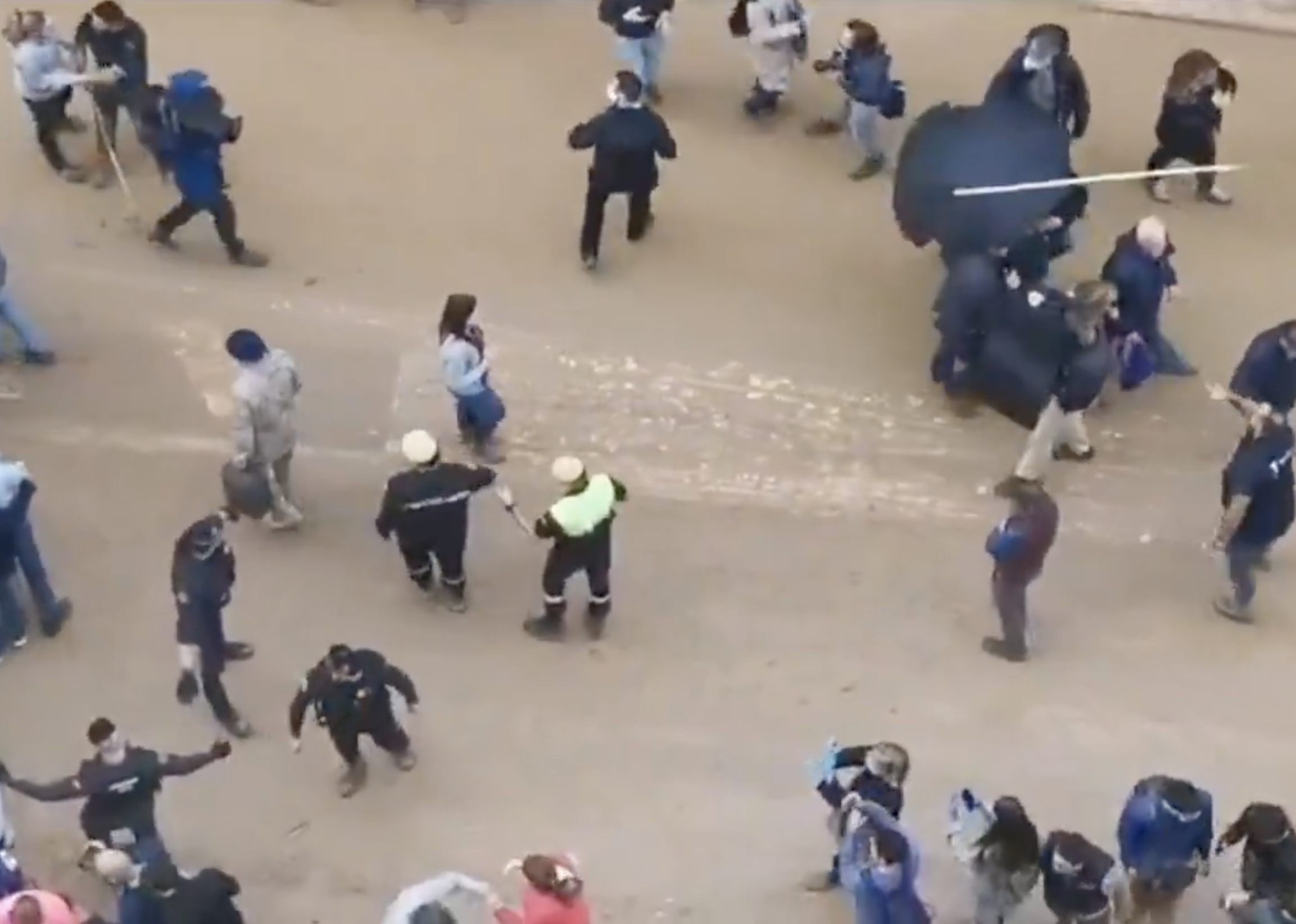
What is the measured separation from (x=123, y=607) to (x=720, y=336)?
4030 millimetres

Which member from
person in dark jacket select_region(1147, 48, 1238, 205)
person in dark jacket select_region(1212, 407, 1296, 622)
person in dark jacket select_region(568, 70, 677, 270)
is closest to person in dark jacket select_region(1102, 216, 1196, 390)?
person in dark jacket select_region(1212, 407, 1296, 622)

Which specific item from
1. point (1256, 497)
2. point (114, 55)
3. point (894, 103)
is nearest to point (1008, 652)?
point (1256, 497)

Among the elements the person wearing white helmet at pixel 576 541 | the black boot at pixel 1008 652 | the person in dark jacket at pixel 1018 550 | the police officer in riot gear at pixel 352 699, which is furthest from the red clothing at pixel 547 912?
the black boot at pixel 1008 652

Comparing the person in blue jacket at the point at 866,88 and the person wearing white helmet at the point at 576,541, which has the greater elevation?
the person in blue jacket at the point at 866,88

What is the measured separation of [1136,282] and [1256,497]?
6.05 ft

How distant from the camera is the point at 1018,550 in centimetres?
1067

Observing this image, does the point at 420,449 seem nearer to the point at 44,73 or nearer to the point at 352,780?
the point at 352,780

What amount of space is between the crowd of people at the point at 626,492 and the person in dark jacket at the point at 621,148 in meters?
0.02

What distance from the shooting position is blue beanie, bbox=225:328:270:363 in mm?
11008

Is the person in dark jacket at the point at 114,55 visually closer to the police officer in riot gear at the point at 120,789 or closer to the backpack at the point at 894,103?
the backpack at the point at 894,103

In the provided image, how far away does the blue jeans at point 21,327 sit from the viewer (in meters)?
12.5

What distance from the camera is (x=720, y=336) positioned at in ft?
43.8

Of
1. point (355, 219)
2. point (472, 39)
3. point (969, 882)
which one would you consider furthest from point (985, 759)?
point (472, 39)

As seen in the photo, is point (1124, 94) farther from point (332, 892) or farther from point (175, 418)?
point (332, 892)
